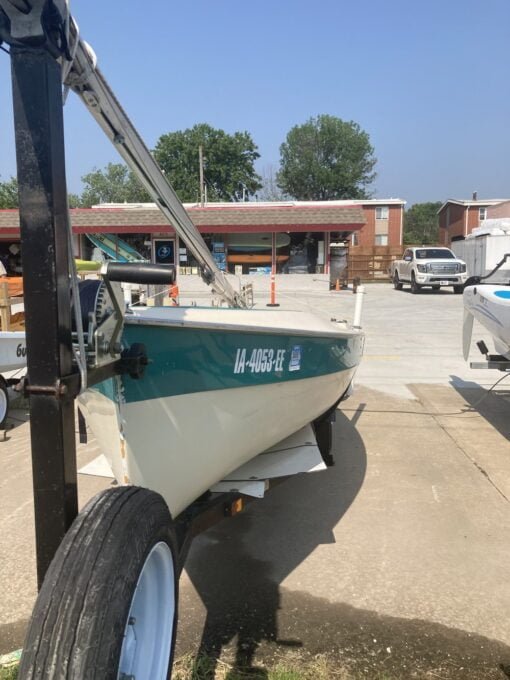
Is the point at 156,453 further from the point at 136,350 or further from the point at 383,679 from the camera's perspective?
the point at 383,679

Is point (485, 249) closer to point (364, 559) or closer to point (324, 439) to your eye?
point (324, 439)

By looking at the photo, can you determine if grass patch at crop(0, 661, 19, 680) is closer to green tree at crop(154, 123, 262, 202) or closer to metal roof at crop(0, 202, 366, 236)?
metal roof at crop(0, 202, 366, 236)

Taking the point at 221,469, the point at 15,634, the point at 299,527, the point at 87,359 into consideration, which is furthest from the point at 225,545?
the point at 87,359

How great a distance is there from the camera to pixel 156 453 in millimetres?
→ 2486

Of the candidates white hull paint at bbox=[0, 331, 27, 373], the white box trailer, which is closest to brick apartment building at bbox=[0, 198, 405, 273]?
the white box trailer

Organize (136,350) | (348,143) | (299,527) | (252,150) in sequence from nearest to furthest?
1. (136,350)
2. (299,527)
3. (252,150)
4. (348,143)

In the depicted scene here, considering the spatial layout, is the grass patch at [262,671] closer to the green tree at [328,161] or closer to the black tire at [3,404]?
the black tire at [3,404]

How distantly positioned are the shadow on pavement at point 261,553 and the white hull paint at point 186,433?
675 mm

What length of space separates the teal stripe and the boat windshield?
21773 mm

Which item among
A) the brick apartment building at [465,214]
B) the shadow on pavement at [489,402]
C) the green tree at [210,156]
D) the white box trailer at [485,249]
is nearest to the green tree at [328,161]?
the green tree at [210,156]

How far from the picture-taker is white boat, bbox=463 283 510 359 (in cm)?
577

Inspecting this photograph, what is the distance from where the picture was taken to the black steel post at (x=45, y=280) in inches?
63.3

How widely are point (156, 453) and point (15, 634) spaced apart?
126 centimetres

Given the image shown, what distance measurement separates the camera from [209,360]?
2648mm
